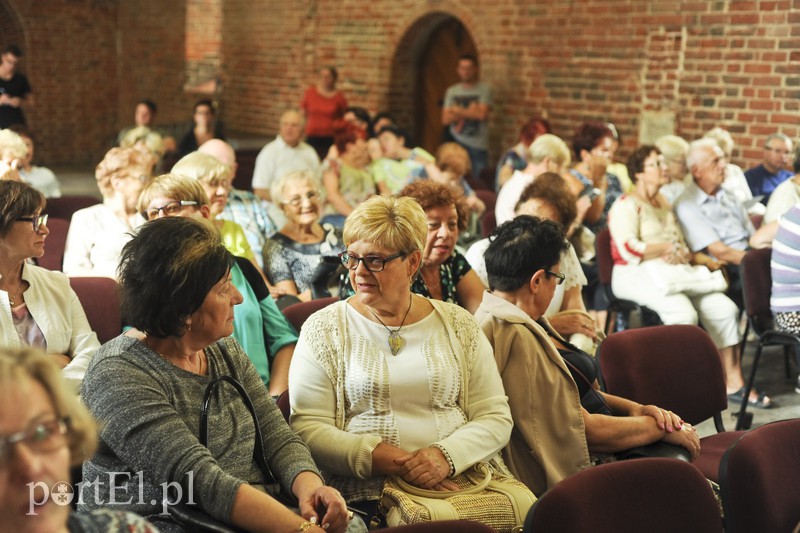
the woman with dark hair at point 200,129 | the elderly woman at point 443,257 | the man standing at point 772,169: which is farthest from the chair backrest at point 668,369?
the woman with dark hair at point 200,129

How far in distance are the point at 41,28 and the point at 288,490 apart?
12439mm

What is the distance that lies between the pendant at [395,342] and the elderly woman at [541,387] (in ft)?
1.11

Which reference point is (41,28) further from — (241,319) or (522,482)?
(522,482)

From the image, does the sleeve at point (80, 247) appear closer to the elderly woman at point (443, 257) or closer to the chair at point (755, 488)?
the elderly woman at point (443, 257)

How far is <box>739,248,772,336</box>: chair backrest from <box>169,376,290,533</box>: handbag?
3.27 meters

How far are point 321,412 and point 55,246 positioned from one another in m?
2.55

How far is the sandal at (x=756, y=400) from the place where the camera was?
4.98 meters

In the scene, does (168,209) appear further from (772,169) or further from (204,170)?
(772,169)

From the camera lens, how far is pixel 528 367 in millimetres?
2838

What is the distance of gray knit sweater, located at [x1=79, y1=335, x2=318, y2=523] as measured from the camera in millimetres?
2053

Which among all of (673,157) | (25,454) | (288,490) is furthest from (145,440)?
(673,157)

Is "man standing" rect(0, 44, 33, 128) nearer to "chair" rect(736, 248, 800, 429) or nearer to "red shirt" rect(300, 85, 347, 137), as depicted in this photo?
"red shirt" rect(300, 85, 347, 137)

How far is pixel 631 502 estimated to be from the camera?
2.14 m

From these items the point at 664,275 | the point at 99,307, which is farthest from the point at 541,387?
→ the point at 664,275
